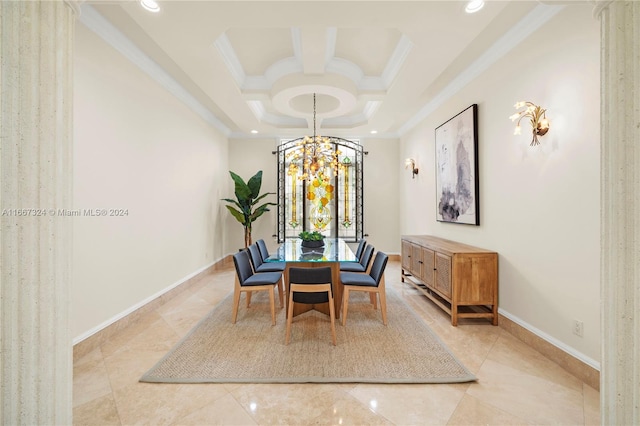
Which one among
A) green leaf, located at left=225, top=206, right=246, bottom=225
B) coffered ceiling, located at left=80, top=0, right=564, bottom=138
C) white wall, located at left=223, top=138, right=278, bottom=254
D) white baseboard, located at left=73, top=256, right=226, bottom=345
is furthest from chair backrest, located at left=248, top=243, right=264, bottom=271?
white wall, located at left=223, top=138, right=278, bottom=254

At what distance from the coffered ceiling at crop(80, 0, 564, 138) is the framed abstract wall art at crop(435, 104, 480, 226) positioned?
55 cm

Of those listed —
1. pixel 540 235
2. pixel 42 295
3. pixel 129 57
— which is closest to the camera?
pixel 42 295

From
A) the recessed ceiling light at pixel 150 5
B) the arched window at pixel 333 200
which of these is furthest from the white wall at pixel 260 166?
the recessed ceiling light at pixel 150 5

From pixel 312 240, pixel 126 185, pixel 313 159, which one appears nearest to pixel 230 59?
pixel 313 159

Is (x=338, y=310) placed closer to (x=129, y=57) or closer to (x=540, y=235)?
(x=540, y=235)

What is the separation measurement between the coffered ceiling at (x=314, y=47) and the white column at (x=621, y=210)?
0.94 m

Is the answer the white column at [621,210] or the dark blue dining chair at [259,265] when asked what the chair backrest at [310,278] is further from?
the white column at [621,210]

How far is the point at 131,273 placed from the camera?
315cm

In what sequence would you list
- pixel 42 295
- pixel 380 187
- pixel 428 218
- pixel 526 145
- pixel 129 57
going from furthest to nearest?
pixel 380 187 < pixel 428 218 < pixel 129 57 < pixel 526 145 < pixel 42 295

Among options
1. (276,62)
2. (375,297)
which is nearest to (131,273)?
(375,297)

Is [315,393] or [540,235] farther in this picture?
[540,235]

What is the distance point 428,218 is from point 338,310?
8.57ft

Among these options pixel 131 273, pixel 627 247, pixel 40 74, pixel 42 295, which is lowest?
pixel 131 273

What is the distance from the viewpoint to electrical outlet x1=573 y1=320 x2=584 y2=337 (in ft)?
7.10
